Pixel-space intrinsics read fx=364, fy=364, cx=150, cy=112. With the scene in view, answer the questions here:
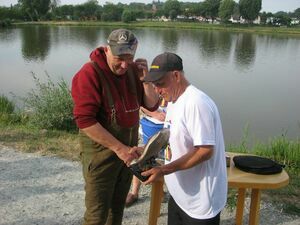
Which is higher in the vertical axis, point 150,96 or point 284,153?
point 150,96

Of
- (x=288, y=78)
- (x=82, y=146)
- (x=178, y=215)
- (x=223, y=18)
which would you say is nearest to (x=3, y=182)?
(x=82, y=146)

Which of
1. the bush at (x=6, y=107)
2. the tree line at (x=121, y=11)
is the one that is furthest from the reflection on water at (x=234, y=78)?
the tree line at (x=121, y=11)

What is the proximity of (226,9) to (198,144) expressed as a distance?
83.5 meters

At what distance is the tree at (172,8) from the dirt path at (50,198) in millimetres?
88804

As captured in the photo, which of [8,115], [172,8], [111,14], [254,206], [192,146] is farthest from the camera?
[172,8]

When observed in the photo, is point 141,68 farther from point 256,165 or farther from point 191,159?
point 256,165

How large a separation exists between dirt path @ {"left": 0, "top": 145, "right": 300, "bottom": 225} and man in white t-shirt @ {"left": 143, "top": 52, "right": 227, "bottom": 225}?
1.62 meters

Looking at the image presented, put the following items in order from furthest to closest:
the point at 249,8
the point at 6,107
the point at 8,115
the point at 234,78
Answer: the point at 249,8
the point at 234,78
the point at 6,107
the point at 8,115

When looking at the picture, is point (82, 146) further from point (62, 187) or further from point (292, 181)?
point (292, 181)

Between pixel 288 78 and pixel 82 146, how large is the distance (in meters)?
15.6

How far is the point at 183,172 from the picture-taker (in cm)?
227

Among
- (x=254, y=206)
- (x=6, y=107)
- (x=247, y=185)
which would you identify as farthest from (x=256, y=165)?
(x=6, y=107)

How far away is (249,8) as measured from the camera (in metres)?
85.8

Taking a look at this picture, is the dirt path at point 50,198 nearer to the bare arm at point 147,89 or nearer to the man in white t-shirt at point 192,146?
the bare arm at point 147,89
